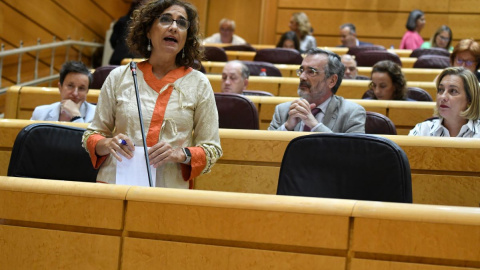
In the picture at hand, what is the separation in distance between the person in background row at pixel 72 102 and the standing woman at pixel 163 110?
1.07 metres

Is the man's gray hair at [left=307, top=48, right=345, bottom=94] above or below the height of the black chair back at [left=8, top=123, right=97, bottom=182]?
above

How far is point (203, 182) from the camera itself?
2066 mm

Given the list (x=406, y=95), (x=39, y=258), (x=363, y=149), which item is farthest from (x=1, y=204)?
(x=406, y=95)

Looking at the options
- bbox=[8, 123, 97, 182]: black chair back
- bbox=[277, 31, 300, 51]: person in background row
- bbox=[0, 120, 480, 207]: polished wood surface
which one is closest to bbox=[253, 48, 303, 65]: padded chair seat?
bbox=[277, 31, 300, 51]: person in background row

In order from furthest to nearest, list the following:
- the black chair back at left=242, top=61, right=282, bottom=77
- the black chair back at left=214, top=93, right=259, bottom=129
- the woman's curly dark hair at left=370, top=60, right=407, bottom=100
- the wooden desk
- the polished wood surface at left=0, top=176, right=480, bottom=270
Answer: the wooden desk
the black chair back at left=242, top=61, right=282, bottom=77
the woman's curly dark hair at left=370, top=60, right=407, bottom=100
the black chair back at left=214, top=93, right=259, bottom=129
the polished wood surface at left=0, top=176, right=480, bottom=270

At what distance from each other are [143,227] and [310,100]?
1.19 meters

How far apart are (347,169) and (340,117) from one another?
71 centimetres

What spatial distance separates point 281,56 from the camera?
475cm

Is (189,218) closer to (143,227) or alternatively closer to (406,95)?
(143,227)

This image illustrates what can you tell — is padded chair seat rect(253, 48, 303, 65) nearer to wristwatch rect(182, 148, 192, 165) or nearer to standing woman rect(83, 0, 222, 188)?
standing woman rect(83, 0, 222, 188)

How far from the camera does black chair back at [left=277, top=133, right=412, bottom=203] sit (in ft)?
4.98

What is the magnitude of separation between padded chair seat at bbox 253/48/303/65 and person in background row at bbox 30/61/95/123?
202 centimetres

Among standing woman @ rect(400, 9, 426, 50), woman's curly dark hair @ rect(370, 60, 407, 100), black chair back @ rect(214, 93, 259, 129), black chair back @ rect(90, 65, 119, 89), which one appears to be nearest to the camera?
black chair back @ rect(214, 93, 259, 129)

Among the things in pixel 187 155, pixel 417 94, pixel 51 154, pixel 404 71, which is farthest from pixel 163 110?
pixel 404 71
